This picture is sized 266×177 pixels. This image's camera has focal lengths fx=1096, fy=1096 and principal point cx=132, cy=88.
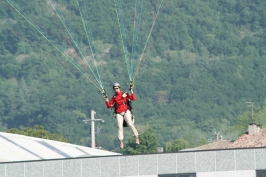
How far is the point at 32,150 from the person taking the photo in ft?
174

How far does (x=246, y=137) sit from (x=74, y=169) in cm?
3749

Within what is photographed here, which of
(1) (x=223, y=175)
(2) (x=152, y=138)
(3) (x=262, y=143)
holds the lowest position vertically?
(1) (x=223, y=175)

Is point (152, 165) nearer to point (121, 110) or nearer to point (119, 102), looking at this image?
point (121, 110)

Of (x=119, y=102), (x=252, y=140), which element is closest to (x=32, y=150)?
(x=119, y=102)

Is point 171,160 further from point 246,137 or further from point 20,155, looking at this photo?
point 246,137

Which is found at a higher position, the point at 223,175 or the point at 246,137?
the point at 246,137

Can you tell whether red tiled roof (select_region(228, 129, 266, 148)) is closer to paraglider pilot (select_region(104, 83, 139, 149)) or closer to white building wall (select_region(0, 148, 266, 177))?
white building wall (select_region(0, 148, 266, 177))

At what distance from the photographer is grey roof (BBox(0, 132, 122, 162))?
50.4m

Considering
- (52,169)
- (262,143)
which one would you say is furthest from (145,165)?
(262,143)

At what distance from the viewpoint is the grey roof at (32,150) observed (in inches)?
1986

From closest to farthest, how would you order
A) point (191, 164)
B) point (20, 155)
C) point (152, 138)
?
1. point (191, 164)
2. point (20, 155)
3. point (152, 138)

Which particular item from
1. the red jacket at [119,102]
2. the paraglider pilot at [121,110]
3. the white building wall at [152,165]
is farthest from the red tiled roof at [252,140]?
the red jacket at [119,102]

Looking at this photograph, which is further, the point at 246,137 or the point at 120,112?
the point at 246,137

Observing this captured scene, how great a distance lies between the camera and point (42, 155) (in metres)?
51.8
